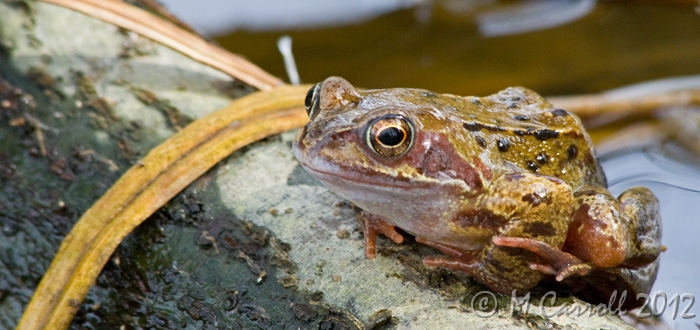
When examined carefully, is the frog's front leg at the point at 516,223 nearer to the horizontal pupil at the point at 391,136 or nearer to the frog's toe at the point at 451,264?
the frog's toe at the point at 451,264

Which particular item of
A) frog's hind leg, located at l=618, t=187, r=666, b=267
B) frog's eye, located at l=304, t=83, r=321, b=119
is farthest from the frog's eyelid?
frog's hind leg, located at l=618, t=187, r=666, b=267

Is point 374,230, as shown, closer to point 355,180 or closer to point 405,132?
point 355,180

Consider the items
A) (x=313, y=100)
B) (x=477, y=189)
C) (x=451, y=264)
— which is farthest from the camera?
(x=313, y=100)

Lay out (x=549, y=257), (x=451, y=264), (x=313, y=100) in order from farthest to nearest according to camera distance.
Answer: (x=313, y=100) → (x=549, y=257) → (x=451, y=264)

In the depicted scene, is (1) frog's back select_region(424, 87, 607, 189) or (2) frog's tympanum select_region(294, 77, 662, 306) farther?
(1) frog's back select_region(424, 87, 607, 189)

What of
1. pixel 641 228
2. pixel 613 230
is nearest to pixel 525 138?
pixel 613 230

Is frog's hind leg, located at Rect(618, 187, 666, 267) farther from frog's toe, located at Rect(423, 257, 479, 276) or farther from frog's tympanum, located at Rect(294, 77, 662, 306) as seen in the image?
frog's toe, located at Rect(423, 257, 479, 276)
